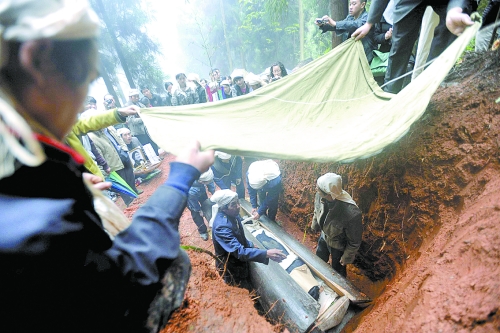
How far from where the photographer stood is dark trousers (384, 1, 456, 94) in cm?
240

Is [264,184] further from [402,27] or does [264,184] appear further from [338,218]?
[402,27]

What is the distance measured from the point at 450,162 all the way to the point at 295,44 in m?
21.2

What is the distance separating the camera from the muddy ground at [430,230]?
1130mm

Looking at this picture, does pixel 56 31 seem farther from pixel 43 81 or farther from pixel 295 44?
pixel 295 44

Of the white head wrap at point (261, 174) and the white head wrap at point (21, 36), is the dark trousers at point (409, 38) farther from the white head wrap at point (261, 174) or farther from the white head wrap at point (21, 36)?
the white head wrap at point (21, 36)

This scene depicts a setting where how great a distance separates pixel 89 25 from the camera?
615 millimetres

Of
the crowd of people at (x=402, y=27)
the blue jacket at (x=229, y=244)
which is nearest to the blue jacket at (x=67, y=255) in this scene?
the blue jacket at (x=229, y=244)

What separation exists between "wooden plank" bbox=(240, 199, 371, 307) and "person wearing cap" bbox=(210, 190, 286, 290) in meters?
0.64

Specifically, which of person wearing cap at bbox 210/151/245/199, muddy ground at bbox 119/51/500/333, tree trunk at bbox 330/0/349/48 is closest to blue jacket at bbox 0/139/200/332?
muddy ground at bbox 119/51/500/333

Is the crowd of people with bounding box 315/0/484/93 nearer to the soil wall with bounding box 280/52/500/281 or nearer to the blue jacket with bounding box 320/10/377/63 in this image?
the blue jacket with bounding box 320/10/377/63

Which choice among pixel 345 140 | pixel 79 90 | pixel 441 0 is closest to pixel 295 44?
pixel 441 0

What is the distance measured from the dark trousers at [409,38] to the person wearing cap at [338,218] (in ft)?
5.67

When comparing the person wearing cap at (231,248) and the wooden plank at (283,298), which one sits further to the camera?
the person wearing cap at (231,248)

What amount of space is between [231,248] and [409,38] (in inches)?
135
